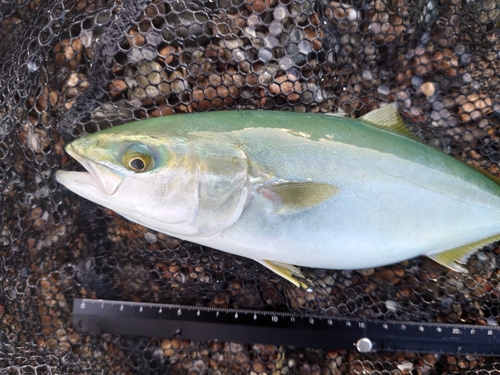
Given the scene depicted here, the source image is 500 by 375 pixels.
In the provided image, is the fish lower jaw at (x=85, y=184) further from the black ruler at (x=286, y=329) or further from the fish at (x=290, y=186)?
the black ruler at (x=286, y=329)

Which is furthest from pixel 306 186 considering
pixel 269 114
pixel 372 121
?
pixel 372 121

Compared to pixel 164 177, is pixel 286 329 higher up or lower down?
lower down

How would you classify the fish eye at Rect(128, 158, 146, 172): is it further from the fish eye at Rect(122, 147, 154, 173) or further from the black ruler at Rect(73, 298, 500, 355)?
the black ruler at Rect(73, 298, 500, 355)

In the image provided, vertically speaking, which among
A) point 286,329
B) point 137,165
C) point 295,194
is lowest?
point 286,329

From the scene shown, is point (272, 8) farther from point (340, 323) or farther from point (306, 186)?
point (340, 323)

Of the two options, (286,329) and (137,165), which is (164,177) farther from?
(286,329)

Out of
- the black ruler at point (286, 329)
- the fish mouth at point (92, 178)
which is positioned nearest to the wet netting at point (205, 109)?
the black ruler at point (286, 329)

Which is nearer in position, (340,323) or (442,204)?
(442,204)

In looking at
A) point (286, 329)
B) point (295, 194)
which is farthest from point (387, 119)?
point (286, 329)
